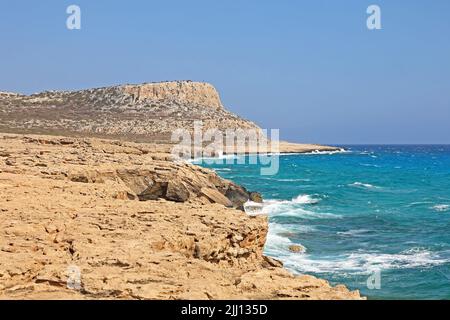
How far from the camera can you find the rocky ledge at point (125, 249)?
6.85m

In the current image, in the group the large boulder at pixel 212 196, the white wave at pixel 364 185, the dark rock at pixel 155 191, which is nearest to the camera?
the dark rock at pixel 155 191

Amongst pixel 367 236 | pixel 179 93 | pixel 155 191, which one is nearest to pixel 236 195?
pixel 367 236

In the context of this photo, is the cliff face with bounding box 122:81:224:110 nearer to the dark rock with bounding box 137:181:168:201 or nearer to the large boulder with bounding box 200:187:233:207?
the large boulder with bounding box 200:187:233:207

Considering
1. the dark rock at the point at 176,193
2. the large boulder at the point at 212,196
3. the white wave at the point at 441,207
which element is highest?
the dark rock at the point at 176,193

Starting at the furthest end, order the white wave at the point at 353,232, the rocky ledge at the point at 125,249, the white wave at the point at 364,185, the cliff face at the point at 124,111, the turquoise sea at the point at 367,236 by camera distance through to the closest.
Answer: the cliff face at the point at 124,111 → the white wave at the point at 364,185 → the white wave at the point at 353,232 → the turquoise sea at the point at 367,236 → the rocky ledge at the point at 125,249

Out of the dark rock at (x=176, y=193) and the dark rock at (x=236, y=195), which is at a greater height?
the dark rock at (x=176, y=193)

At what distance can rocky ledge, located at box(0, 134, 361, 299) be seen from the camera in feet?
22.5

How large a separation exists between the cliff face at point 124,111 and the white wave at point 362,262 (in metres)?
66.4

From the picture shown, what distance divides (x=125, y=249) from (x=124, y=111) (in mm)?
110187

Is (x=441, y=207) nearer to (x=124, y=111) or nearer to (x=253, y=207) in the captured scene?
(x=253, y=207)

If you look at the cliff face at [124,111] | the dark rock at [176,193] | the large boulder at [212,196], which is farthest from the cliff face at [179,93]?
the dark rock at [176,193]

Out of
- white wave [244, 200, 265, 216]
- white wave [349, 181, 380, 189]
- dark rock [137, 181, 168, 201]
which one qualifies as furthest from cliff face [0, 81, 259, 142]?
dark rock [137, 181, 168, 201]

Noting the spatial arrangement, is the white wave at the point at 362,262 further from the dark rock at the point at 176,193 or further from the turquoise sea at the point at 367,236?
the dark rock at the point at 176,193
